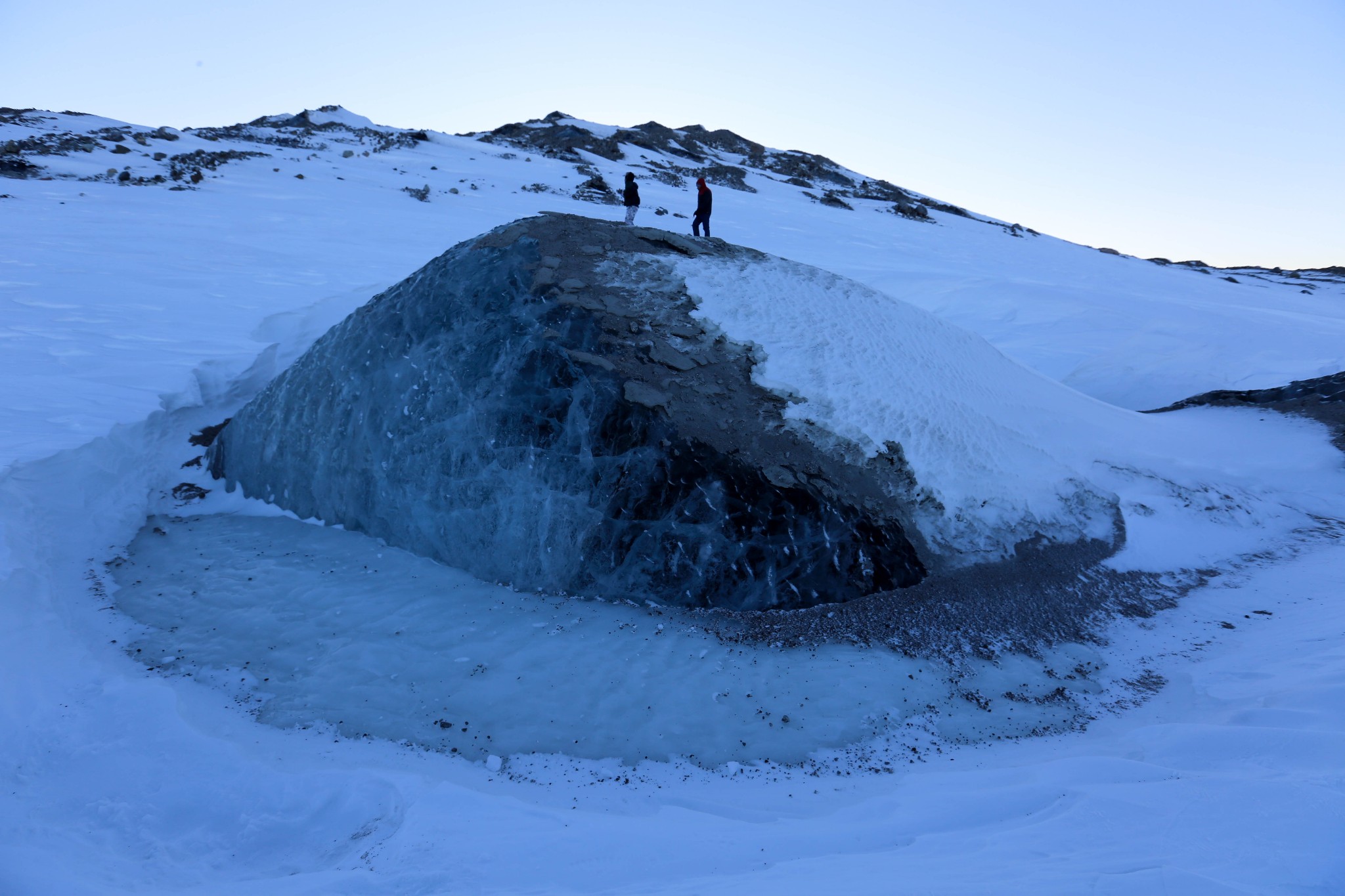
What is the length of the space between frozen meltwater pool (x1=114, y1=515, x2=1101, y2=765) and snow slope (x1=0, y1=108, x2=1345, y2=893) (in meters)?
0.17

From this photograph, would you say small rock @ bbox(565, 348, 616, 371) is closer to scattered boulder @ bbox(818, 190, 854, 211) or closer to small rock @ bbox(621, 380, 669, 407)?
small rock @ bbox(621, 380, 669, 407)

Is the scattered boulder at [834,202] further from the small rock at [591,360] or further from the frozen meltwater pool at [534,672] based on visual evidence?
the frozen meltwater pool at [534,672]

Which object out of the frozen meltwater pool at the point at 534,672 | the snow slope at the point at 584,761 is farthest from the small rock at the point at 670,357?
the frozen meltwater pool at the point at 534,672

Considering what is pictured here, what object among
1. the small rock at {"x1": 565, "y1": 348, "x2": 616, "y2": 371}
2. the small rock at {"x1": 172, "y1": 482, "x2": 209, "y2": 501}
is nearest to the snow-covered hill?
the small rock at {"x1": 172, "y1": 482, "x2": 209, "y2": 501}

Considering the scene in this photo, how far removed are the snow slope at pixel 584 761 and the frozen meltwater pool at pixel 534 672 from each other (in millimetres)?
171

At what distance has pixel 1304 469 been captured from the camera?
7.85 meters

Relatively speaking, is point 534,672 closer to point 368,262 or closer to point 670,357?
point 670,357

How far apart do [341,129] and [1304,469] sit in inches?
1588

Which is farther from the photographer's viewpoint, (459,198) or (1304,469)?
(459,198)

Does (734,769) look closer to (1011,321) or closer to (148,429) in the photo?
(148,429)

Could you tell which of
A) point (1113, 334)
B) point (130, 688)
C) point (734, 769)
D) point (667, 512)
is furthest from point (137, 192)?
point (1113, 334)

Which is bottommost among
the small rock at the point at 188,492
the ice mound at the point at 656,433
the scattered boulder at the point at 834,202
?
the small rock at the point at 188,492

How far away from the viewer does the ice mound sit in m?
5.81

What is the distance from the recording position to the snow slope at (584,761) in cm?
308
